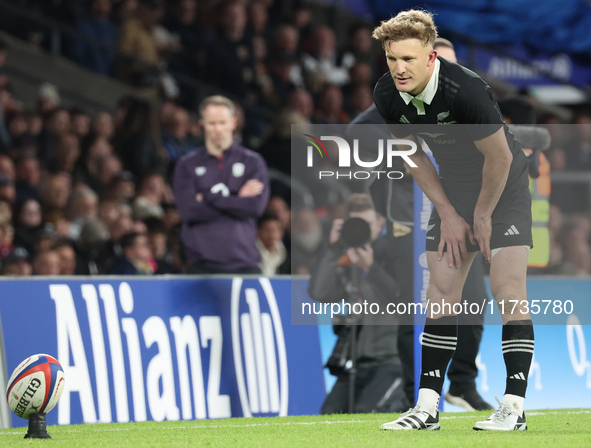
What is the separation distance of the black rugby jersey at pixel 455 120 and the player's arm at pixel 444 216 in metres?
0.10

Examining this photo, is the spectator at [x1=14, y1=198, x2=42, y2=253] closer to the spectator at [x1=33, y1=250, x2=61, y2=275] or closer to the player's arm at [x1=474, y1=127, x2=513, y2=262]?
the spectator at [x1=33, y1=250, x2=61, y2=275]

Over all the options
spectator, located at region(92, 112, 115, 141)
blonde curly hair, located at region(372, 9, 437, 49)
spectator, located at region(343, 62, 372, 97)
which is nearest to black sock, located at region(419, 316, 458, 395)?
blonde curly hair, located at region(372, 9, 437, 49)

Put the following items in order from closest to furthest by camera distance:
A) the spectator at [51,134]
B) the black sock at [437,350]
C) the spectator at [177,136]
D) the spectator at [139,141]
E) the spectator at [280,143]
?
1. the black sock at [437,350]
2. the spectator at [51,134]
3. the spectator at [280,143]
4. the spectator at [139,141]
5. the spectator at [177,136]

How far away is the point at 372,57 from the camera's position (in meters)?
15.9

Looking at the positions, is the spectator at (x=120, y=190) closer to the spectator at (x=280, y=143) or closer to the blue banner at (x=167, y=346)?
the spectator at (x=280, y=143)

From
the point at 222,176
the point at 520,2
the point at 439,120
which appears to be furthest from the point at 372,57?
the point at 439,120

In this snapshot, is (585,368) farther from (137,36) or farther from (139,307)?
(137,36)

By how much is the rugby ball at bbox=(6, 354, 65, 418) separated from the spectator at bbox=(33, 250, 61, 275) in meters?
3.27

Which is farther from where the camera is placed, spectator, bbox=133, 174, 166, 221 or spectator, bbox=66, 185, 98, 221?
spectator, bbox=133, 174, 166, 221

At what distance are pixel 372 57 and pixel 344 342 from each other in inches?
379

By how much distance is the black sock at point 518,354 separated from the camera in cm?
487

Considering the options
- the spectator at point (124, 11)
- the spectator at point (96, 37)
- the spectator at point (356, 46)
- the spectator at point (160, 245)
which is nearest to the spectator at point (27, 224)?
the spectator at point (160, 245)

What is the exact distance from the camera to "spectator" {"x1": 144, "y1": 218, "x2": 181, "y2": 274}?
356 inches

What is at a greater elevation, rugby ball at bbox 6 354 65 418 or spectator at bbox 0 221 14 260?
spectator at bbox 0 221 14 260
